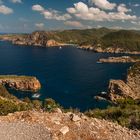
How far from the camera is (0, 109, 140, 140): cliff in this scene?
22.3 m

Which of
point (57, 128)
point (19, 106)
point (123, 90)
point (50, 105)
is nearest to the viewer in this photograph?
point (57, 128)

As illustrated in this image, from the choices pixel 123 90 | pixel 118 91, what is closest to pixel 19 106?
pixel 118 91

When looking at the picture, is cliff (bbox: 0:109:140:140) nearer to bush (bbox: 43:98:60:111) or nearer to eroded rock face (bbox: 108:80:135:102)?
bush (bbox: 43:98:60:111)

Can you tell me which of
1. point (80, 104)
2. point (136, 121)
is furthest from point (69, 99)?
point (136, 121)

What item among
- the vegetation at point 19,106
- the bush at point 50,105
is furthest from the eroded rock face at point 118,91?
the vegetation at point 19,106

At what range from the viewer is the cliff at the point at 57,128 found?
22297 mm

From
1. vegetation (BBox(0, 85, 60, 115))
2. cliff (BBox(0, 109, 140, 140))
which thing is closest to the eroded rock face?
vegetation (BBox(0, 85, 60, 115))

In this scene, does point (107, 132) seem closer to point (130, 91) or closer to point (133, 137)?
point (133, 137)

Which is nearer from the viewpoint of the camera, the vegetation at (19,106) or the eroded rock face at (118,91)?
the vegetation at (19,106)

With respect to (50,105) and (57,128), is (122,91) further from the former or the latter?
(57,128)

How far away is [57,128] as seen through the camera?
2323cm

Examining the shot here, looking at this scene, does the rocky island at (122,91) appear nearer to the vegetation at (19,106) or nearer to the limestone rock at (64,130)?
the vegetation at (19,106)

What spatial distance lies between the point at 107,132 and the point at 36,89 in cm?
17119

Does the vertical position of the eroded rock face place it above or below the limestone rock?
below
